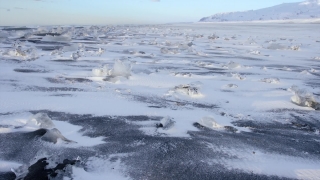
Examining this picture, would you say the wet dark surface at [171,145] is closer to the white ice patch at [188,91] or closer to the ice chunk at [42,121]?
the ice chunk at [42,121]

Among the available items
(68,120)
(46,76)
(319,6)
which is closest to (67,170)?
(68,120)

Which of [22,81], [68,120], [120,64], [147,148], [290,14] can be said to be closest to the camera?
[147,148]

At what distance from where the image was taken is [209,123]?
97.6 inches

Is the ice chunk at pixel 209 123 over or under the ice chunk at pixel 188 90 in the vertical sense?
under

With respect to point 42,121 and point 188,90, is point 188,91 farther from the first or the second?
point 42,121

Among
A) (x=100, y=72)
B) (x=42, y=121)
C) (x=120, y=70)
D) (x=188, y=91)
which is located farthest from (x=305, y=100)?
(x=100, y=72)

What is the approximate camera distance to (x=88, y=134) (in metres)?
2.25

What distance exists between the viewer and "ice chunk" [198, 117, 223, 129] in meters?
2.46

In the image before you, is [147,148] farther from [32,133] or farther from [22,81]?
[22,81]

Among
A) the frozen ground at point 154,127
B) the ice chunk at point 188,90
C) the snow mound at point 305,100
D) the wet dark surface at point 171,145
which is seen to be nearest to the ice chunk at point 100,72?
the frozen ground at point 154,127

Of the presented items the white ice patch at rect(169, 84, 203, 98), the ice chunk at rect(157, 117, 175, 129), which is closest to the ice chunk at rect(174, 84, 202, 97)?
the white ice patch at rect(169, 84, 203, 98)

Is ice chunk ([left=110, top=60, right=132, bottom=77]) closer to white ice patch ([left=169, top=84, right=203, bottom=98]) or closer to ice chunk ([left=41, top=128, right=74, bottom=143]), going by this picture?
white ice patch ([left=169, top=84, right=203, bottom=98])

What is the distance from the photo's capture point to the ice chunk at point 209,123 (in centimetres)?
246

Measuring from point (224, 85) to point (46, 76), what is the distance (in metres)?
2.83
